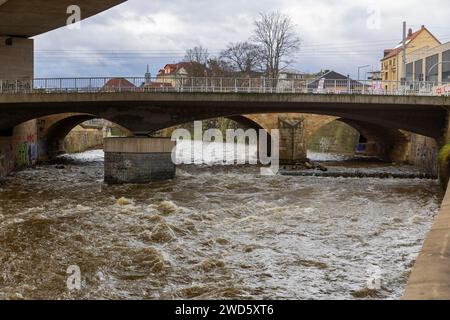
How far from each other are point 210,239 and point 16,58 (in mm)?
33897

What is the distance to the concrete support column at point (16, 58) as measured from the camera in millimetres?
42531

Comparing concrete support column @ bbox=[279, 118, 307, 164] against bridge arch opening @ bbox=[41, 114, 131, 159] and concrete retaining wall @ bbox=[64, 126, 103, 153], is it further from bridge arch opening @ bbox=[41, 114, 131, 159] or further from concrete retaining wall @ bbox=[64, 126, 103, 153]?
concrete retaining wall @ bbox=[64, 126, 103, 153]

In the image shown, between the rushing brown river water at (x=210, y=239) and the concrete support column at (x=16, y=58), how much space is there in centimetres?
1628

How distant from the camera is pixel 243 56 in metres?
82.7

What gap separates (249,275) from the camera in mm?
12594

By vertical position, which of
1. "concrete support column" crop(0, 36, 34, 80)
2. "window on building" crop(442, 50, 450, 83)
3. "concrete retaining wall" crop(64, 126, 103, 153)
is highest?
"window on building" crop(442, 50, 450, 83)

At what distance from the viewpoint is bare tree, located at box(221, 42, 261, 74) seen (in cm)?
7819

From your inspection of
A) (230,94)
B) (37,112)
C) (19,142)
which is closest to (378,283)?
(230,94)

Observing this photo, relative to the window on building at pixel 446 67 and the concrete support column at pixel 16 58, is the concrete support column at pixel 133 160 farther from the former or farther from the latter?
the window on building at pixel 446 67

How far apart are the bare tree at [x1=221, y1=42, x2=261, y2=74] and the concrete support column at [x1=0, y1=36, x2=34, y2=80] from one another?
38.7 meters

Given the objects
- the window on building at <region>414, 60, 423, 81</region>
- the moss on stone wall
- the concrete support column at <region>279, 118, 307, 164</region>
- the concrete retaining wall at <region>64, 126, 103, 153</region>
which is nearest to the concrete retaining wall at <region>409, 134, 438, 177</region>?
the concrete support column at <region>279, 118, 307, 164</region>

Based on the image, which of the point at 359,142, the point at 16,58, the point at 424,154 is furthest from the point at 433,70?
the point at 16,58

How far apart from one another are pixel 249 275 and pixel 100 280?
145 inches
